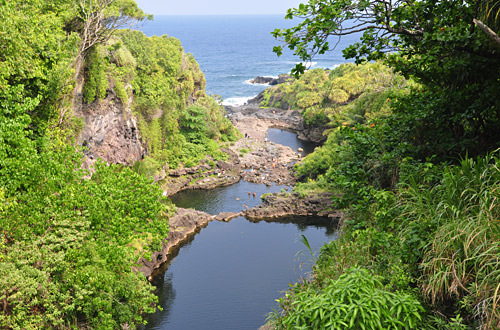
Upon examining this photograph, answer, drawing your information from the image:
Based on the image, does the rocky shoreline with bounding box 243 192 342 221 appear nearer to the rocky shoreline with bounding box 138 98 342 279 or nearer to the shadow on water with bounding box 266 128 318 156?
the rocky shoreline with bounding box 138 98 342 279

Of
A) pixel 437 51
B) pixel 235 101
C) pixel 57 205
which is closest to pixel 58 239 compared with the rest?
pixel 57 205

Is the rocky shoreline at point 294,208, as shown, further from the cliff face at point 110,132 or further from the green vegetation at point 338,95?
the cliff face at point 110,132

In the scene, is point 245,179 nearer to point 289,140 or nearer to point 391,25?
point 289,140

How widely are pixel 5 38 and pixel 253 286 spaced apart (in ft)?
66.1

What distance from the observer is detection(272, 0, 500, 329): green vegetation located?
226 inches

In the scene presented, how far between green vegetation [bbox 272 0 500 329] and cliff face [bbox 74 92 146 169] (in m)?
23.5

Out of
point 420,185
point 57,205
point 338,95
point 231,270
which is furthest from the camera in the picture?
point 338,95

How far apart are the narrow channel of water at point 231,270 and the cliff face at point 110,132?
7.30 meters

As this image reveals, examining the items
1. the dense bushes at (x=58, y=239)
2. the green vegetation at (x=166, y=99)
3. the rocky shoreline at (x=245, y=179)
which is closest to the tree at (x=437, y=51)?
the dense bushes at (x=58, y=239)

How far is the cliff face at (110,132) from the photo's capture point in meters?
31.9

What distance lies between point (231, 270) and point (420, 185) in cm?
2322

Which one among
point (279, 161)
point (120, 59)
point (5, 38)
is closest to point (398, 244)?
point (5, 38)

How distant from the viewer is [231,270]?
29188mm

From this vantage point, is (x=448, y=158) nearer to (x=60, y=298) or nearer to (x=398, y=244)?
(x=398, y=244)
